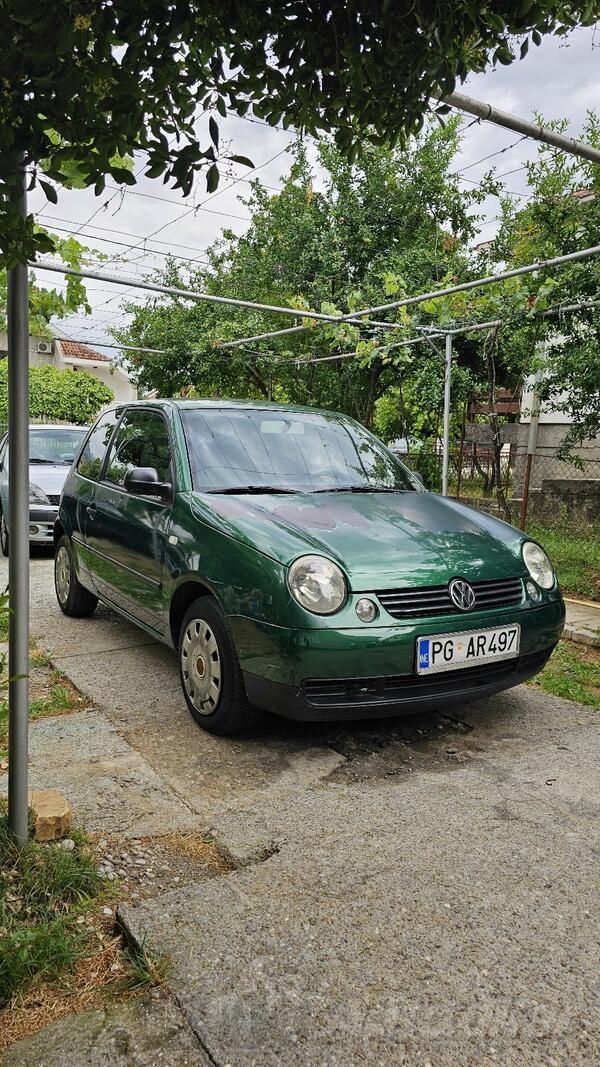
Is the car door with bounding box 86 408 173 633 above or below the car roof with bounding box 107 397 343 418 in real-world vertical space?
below

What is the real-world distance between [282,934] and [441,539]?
80.8 inches

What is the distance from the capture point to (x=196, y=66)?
1810 millimetres

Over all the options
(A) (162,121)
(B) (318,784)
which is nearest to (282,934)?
(B) (318,784)

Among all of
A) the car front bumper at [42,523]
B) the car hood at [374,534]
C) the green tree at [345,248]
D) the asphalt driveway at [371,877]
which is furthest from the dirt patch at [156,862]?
the green tree at [345,248]

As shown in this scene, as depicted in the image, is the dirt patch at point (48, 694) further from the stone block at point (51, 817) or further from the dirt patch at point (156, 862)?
the dirt patch at point (156, 862)

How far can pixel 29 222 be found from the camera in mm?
1854

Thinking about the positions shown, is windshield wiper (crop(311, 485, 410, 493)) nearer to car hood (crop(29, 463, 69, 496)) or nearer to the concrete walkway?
the concrete walkway

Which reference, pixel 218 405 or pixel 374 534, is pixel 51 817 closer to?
pixel 374 534

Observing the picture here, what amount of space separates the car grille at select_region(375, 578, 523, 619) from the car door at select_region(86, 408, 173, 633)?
1390 mm

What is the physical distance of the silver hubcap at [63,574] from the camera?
6.01 meters

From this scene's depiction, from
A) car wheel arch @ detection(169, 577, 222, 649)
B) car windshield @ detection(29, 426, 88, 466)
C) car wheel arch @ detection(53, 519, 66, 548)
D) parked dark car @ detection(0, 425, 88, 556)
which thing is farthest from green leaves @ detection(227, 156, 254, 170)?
car windshield @ detection(29, 426, 88, 466)

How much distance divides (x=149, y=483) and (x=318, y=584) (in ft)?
4.60

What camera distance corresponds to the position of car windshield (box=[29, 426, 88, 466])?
9.98 m

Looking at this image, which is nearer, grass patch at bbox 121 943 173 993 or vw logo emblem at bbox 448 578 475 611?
grass patch at bbox 121 943 173 993
